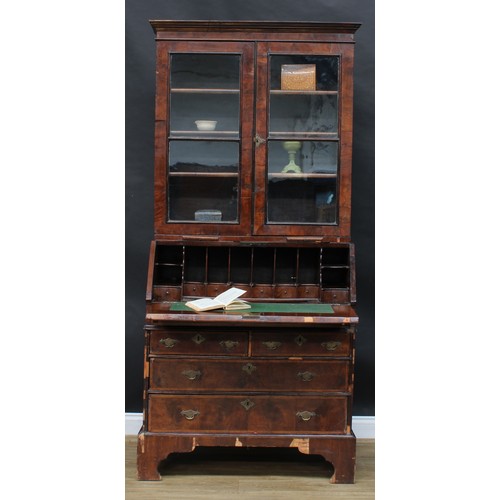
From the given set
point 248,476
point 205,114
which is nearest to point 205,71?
point 205,114

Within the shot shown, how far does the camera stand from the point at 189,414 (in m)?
3.24

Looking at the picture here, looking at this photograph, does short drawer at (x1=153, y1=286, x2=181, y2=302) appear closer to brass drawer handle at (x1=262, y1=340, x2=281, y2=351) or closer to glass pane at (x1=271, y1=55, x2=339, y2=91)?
brass drawer handle at (x1=262, y1=340, x2=281, y2=351)

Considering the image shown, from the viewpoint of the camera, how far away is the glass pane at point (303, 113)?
340 cm

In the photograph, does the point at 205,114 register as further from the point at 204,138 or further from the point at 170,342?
the point at 170,342

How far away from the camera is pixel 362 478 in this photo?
3350mm

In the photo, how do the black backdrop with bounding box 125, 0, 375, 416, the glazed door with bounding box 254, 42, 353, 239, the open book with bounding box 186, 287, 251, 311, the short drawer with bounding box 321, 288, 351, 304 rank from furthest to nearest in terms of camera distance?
the black backdrop with bounding box 125, 0, 375, 416
the short drawer with bounding box 321, 288, 351, 304
the glazed door with bounding box 254, 42, 353, 239
the open book with bounding box 186, 287, 251, 311

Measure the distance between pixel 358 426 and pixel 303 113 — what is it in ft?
6.34

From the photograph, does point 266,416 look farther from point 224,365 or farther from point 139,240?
point 139,240

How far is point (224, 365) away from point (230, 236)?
69 centimetres

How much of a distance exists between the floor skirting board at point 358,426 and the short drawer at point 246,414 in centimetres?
67

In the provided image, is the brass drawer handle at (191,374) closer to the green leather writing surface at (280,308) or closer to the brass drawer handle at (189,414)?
the brass drawer handle at (189,414)

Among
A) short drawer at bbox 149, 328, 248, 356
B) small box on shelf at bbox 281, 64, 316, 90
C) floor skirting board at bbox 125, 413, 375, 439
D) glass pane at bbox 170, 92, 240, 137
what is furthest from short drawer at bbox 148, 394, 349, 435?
small box on shelf at bbox 281, 64, 316, 90

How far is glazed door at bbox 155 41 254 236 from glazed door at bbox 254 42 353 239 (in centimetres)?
8

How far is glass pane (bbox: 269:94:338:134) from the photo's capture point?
3402 millimetres
